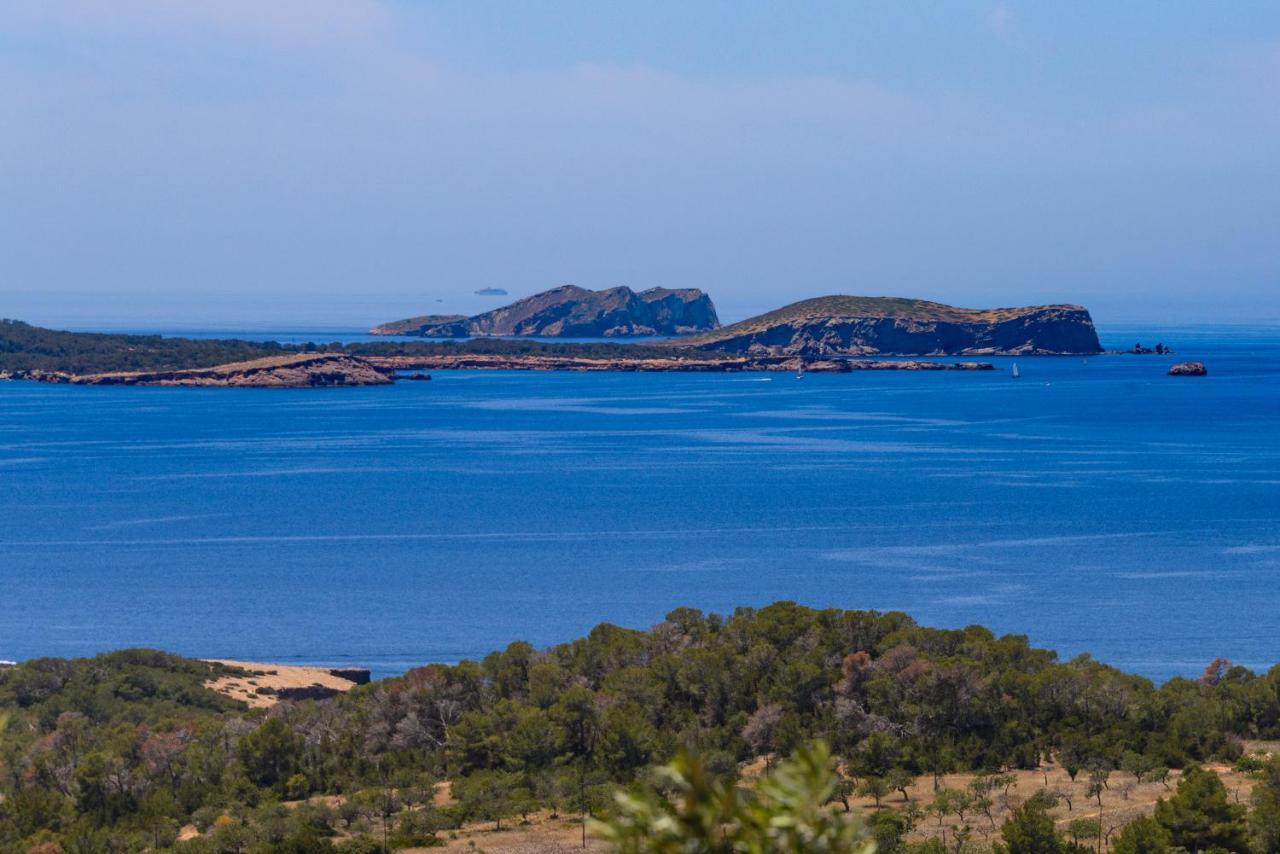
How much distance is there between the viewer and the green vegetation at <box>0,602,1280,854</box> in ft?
68.1

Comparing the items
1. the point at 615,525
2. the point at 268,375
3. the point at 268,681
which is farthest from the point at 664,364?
the point at 268,681

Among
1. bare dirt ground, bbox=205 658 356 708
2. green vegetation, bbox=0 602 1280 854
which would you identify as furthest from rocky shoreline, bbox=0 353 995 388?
green vegetation, bbox=0 602 1280 854

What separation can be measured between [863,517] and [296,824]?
4569cm

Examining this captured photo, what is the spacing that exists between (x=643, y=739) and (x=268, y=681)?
43.3ft

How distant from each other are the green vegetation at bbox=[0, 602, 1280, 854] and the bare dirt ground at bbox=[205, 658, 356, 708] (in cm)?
282

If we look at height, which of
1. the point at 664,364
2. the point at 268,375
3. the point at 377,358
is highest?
the point at 377,358

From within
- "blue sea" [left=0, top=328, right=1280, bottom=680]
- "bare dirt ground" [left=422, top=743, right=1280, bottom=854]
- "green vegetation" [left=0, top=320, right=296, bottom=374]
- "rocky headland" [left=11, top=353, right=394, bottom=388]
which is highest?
"green vegetation" [left=0, top=320, right=296, bottom=374]

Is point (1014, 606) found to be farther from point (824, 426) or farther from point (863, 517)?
point (824, 426)

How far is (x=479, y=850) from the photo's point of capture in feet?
66.6

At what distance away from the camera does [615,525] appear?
206 feet

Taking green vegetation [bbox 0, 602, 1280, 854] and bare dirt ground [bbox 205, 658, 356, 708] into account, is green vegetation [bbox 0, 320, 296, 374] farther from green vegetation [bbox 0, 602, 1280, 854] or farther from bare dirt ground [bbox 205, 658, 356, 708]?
green vegetation [bbox 0, 602, 1280, 854]

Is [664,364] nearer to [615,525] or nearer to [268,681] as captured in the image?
[615,525]

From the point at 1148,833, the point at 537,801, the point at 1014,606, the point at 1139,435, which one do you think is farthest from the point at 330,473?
the point at 1148,833

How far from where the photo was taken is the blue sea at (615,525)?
44.1 metres
